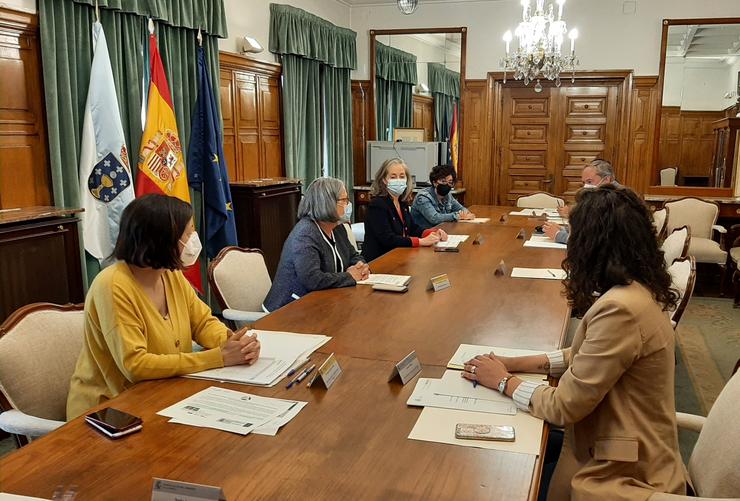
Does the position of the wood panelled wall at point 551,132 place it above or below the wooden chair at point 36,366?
above

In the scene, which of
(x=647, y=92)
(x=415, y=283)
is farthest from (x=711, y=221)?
(x=415, y=283)

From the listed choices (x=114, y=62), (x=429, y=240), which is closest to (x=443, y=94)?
(x=429, y=240)

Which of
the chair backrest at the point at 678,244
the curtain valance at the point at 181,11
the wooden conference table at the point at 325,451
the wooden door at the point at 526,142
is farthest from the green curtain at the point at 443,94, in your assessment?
the wooden conference table at the point at 325,451

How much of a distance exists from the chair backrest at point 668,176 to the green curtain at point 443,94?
239 cm

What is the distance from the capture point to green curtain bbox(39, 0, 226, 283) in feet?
11.4

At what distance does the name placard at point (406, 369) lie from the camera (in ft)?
5.55

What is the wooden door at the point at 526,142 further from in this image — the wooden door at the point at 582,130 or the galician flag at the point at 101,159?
the galician flag at the point at 101,159

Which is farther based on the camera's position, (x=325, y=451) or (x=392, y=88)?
(x=392, y=88)

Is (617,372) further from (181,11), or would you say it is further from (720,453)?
(181,11)

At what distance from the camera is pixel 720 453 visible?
1.48 metres

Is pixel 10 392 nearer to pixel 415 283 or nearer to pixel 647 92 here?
pixel 415 283

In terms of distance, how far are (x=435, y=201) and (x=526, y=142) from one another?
9.18 feet

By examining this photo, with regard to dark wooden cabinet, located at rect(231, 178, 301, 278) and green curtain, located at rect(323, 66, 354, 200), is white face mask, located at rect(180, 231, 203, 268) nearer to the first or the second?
dark wooden cabinet, located at rect(231, 178, 301, 278)

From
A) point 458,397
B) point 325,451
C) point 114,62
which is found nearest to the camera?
point 325,451
